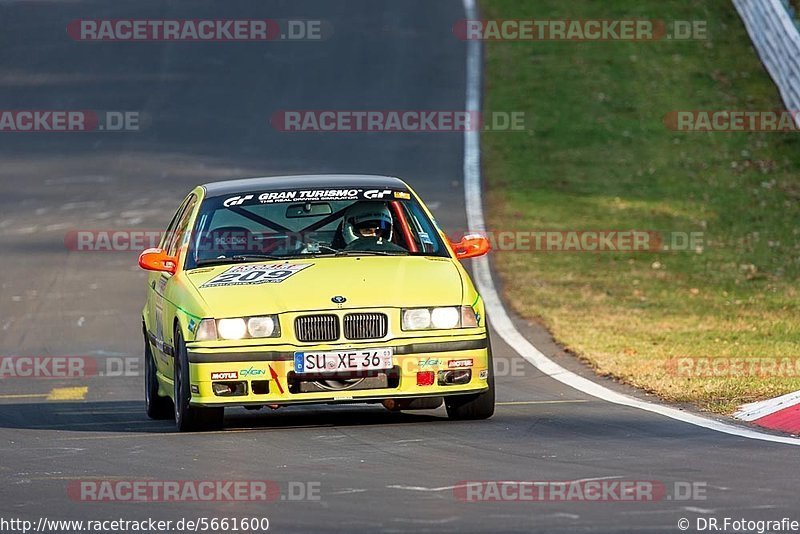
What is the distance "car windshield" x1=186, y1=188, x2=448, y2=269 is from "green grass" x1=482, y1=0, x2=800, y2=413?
2021mm

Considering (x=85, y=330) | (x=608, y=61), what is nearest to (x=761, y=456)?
(x=85, y=330)

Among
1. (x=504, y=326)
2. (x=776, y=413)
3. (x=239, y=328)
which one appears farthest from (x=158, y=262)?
(x=504, y=326)

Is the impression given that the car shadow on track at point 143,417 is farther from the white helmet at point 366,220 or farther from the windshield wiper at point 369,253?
the white helmet at point 366,220

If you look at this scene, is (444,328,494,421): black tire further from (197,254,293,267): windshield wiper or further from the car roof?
the car roof

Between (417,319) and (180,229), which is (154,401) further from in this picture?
(417,319)

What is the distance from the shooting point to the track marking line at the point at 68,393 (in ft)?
41.7

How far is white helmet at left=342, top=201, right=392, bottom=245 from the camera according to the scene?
35.8ft

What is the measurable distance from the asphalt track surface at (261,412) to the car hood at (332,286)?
737 mm

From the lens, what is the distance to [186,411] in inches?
391

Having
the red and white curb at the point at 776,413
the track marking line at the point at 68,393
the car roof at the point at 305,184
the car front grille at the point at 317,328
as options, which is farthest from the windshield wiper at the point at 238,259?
the red and white curb at the point at 776,413

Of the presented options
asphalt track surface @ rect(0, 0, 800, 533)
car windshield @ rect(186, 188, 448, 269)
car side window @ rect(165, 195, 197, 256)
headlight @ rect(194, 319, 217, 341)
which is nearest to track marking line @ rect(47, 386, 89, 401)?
asphalt track surface @ rect(0, 0, 800, 533)

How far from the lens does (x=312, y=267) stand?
10180 mm

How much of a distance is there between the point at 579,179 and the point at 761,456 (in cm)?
1764

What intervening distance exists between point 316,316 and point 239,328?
0.45 m
